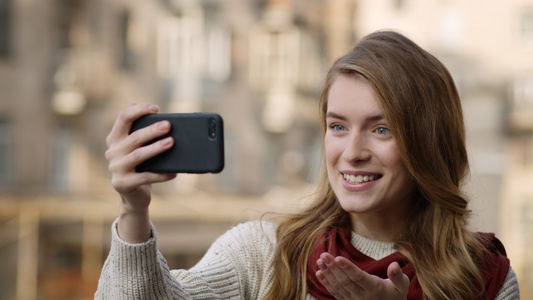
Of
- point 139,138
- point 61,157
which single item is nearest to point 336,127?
point 139,138

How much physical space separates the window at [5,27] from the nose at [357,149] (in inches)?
620

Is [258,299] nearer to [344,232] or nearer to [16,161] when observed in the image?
[344,232]

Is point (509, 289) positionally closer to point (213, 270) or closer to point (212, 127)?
point (213, 270)

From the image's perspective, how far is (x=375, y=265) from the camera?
2275mm

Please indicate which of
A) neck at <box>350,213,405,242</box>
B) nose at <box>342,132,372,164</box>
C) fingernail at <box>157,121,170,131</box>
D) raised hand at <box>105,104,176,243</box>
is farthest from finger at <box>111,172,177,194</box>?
neck at <box>350,213,405,242</box>

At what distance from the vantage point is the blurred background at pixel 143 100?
51.1ft

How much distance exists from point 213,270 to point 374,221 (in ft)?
1.63

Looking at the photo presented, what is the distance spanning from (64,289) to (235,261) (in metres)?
12.9

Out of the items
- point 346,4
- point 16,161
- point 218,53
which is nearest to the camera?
point 16,161

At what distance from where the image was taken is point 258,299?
241 centimetres

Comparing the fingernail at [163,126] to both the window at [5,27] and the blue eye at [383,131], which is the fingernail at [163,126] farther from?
the window at [5,27]

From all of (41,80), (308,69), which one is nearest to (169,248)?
(41,80)

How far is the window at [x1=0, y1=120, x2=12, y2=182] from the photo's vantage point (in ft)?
53.9

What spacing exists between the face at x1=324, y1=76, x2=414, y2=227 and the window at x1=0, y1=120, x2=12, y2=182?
49.8 feet
